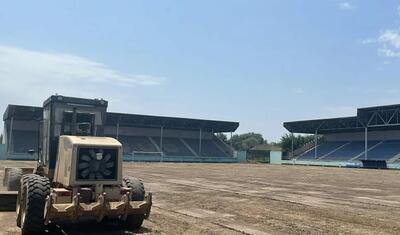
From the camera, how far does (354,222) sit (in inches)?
518

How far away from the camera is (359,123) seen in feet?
253

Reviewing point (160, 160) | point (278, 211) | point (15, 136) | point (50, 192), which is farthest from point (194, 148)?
point (50, 192)

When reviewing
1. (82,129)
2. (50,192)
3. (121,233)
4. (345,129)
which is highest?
(345,129)

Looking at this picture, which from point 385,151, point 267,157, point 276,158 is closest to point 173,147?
point 276,158

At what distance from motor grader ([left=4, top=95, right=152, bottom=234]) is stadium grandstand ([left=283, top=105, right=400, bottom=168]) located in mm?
62690

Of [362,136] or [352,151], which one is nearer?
[352,151]

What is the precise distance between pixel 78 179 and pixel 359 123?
73903mm

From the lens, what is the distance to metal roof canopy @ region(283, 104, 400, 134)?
2729 inches

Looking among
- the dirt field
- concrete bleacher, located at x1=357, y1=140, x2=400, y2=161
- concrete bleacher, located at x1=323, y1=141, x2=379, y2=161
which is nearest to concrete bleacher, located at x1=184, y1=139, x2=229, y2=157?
concrete bleacher, located at x1=323, y1=141, x2=379, y2=161

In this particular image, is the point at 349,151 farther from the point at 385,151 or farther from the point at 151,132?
the point at 151,132

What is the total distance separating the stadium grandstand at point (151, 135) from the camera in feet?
248

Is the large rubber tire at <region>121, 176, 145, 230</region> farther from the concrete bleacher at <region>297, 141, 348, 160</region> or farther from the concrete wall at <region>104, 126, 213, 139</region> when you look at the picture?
the concrete bleacher at <region>297, 141, 348, 160</region>

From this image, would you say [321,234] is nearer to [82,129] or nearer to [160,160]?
[82,129]

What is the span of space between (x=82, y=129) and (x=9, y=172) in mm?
3731
